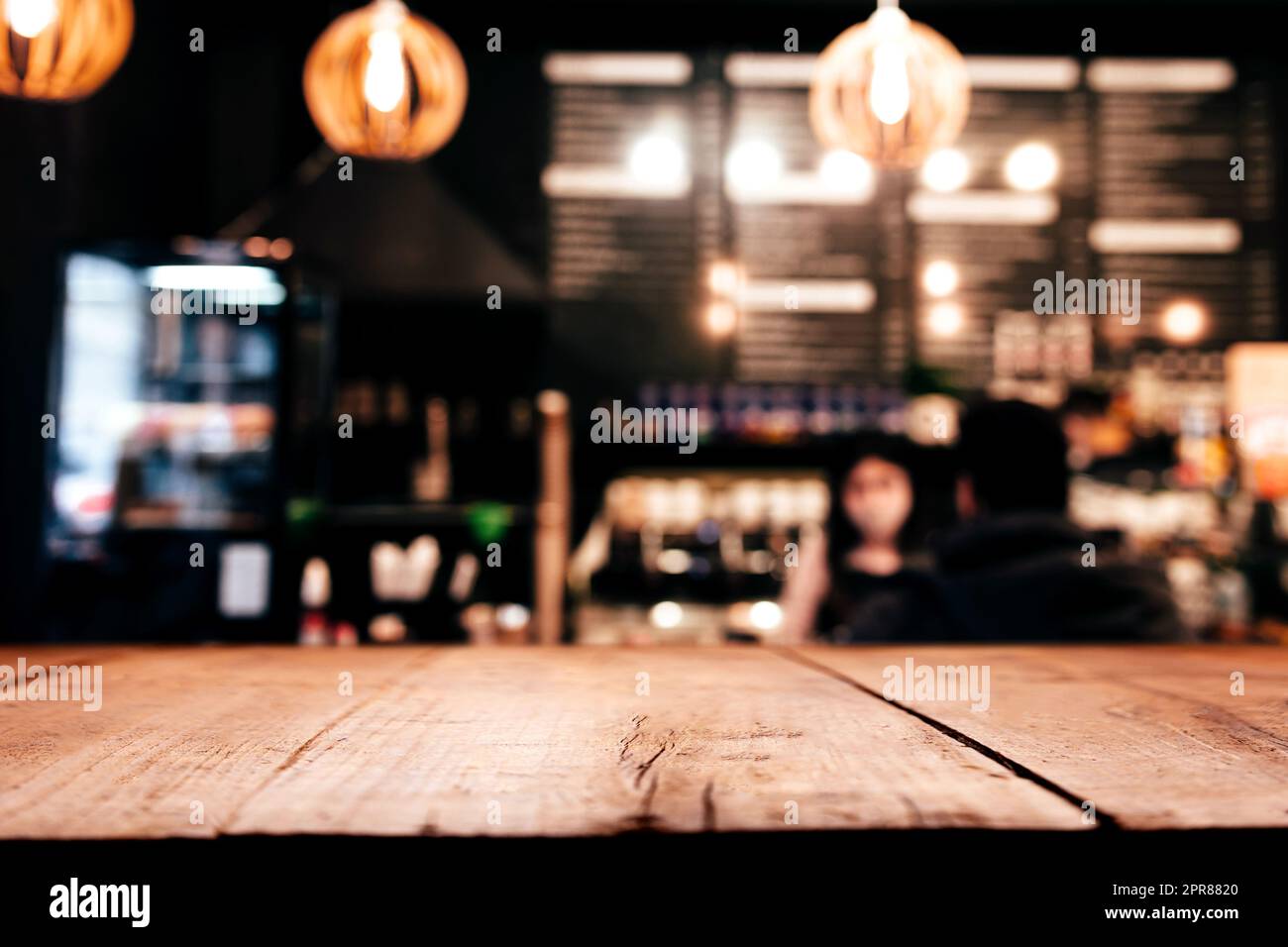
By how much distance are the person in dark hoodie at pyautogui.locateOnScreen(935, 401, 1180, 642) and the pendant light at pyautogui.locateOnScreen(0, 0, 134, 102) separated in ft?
6.62

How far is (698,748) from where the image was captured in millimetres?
677

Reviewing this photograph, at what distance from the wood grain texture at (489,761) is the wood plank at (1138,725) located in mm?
47

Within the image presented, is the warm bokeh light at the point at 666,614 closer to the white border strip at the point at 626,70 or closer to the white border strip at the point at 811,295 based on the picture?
the white border strip at the point at 811,295

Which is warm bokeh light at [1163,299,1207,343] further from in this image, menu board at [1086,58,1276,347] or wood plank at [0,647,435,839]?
wood plank at [0,647,435,839]

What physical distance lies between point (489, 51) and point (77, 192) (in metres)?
1.97

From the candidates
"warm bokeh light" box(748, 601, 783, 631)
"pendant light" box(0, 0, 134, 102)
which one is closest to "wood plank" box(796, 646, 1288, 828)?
"pendant light" box(0, 0, 134, 102)

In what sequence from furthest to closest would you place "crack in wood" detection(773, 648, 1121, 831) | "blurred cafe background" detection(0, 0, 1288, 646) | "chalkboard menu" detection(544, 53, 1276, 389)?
"chalkboard menu" detection(544, 53, 1276, 389) → "blurred cafe background" detection(0, 0, 1288, 646) → "crack in wood" detection(773, 648, 1121, 831)

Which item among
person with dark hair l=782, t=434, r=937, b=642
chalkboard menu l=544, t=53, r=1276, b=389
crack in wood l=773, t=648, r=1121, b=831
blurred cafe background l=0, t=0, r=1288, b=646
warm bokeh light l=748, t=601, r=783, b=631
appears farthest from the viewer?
chalkboard menu l=544, t=53, r=1276, b=389

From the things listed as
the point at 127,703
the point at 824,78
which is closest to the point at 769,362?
the point at 824,78

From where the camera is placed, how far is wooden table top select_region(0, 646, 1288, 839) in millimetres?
516

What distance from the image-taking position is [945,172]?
14.9ft

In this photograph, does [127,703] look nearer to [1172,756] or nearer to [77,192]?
[1172,756]

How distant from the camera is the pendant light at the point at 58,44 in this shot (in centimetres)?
184

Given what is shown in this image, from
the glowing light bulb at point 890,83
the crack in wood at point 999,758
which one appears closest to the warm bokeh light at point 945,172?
the glowing light bulb at point 890,83
